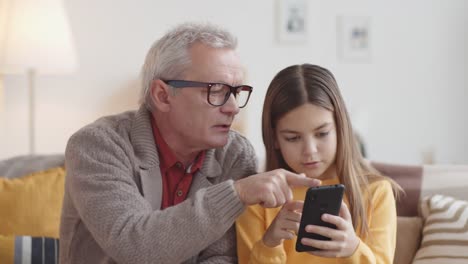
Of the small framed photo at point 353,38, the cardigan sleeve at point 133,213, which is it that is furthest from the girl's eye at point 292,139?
the small framed photo at point 353,38

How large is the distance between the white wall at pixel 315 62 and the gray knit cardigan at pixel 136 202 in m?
1.75

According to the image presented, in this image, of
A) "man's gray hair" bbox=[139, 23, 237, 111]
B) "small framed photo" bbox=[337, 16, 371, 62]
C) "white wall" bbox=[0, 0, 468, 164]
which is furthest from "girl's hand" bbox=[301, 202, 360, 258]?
"small framed photo" bbox=[337, 16, 371, 62]

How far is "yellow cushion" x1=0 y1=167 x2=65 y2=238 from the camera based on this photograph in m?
2.09

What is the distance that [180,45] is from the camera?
167 cm

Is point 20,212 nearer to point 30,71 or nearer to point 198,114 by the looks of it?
point 198,114

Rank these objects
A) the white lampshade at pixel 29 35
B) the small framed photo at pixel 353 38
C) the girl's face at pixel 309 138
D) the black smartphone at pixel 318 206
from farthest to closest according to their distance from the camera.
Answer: the small framed photo at pixel 353 38 → the white lampshade at pixel 29 35 → the girl's face at pixel 309 138 → the black smartphone at pixel 318 206

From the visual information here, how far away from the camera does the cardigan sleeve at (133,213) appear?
1.41 meters

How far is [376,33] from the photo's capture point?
4.09 m

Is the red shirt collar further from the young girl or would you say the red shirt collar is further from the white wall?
the white wall

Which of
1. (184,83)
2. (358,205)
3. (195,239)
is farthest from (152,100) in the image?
(358,205)

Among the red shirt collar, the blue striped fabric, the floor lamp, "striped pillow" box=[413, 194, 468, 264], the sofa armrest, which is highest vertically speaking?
the floor lamp

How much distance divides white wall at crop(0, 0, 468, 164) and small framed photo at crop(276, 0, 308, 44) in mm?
39

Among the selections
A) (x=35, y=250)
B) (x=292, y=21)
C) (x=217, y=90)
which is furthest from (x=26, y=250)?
(x=292, y=21)

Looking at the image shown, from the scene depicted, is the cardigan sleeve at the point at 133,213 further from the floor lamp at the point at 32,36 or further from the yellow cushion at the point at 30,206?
the floor lamp at the point at 32,36
